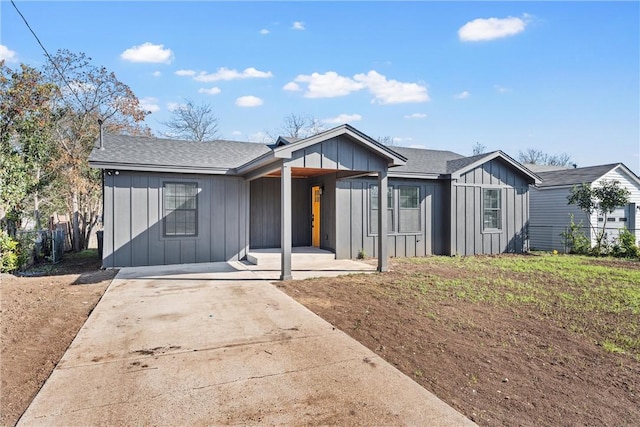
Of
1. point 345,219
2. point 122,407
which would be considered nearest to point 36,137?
point 345,219

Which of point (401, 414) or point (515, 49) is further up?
point (515, 49)

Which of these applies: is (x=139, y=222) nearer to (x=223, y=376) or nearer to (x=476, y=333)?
(x=223, y=376)

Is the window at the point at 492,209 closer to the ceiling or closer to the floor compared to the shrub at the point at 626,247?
closer to the ceiling

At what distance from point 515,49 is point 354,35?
188 inches

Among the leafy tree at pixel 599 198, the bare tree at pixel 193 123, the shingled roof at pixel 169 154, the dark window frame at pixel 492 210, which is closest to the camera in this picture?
the shingled roof at pixel 169 154

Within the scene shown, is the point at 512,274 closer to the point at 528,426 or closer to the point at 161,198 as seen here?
the point at 528,426

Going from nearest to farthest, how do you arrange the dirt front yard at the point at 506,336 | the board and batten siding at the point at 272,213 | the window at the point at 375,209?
the dirt front yard at the point at 506,336, the window at the point at 375,209, the board and batten siding at the point at 272,213

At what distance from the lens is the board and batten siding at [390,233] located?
10633 millimetres

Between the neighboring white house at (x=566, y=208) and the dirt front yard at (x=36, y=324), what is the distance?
15548 mm

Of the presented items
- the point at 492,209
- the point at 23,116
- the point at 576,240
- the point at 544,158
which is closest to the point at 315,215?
the point at 492,209

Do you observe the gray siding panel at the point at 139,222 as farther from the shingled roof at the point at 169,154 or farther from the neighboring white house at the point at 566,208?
the neighboring white house at the point at 566,208

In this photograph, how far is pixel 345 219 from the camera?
1066cm

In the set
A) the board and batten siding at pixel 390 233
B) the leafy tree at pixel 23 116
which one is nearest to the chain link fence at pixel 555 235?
the board and batten siding at pixel 390 233

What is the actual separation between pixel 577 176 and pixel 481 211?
20.2ft
